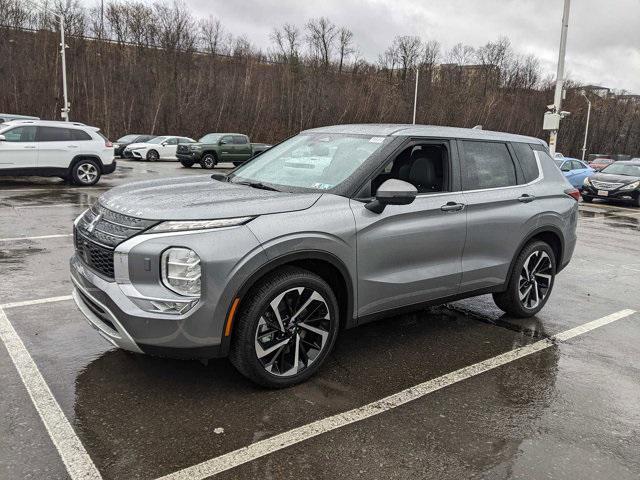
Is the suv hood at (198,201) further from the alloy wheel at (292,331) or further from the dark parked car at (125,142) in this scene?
the dark parked car at (125,142)

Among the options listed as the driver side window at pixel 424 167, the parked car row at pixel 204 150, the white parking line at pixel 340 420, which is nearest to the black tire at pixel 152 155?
the parked car row at pixel 204 150

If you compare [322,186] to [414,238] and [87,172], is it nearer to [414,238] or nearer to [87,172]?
[414,238]

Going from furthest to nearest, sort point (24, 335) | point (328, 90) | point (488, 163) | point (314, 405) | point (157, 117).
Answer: point (328, 90) → point (157, 117) → point (488, 163) → point (24, 335) → point (314, 405)

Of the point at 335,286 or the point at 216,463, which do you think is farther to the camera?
the point at 335,286

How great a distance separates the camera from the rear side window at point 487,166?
478cm

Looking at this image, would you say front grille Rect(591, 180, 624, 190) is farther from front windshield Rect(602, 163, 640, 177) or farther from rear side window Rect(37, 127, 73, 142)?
rear side window Rect(37, 127, 73, 142)

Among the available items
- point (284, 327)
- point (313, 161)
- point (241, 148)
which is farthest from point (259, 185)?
point (241, 148)

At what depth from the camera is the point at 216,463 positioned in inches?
113

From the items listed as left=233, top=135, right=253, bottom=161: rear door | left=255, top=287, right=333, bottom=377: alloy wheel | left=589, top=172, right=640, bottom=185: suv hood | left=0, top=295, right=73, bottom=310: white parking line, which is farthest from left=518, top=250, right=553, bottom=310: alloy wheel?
left=233, top=135, right=253, bottom=161: rear door

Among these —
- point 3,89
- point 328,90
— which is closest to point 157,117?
point 3,89

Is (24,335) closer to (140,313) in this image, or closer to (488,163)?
(140,313)

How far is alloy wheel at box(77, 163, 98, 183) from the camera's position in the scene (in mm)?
15406

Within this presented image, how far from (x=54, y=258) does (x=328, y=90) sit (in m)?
53.4

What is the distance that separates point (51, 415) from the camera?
3.25 m
